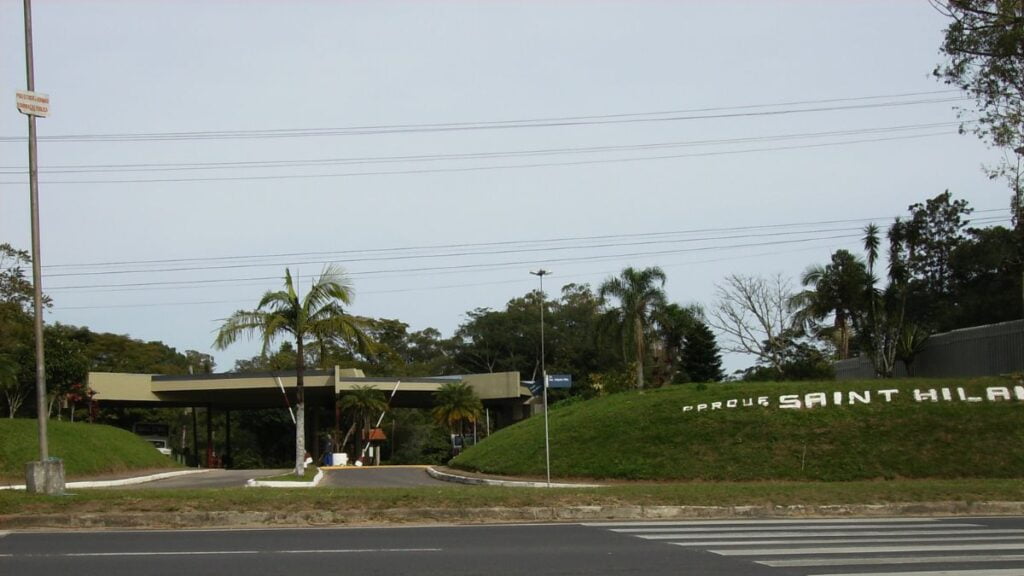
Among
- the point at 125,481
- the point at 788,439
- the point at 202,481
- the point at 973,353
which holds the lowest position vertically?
the point at 202,481

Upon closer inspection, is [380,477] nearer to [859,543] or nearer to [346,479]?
[346,479]

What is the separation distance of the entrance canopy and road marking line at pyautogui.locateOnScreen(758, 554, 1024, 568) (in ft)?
127

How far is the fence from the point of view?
34469 millimetres

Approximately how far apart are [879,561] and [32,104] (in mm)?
15729

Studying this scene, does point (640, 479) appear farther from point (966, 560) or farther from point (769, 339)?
point (769, 339)

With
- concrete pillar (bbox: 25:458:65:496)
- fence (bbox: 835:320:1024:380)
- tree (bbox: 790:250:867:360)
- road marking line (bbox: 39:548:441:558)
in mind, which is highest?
tree (bbox: 790:250:867:360)

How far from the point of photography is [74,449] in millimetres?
35031

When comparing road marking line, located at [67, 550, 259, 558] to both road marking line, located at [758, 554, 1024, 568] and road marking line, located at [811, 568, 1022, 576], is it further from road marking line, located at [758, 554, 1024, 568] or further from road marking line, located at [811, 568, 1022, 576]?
road marking line, located at [811, 568, 1022, 576]

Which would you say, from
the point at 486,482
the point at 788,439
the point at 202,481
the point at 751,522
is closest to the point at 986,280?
the point at 788,439

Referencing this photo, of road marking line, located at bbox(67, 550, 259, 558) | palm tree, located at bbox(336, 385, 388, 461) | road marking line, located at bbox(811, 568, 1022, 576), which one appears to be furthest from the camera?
palm tree, located at bbox(336, 385, 388, 461)

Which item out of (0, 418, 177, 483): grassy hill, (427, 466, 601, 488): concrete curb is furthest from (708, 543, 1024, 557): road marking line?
(0, 418, 177, 483): grassy hill

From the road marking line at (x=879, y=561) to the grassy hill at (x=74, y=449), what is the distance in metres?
25.0

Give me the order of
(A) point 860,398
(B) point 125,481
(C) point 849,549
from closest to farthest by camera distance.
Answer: (C) point 849,549
(A) point 860,398
(B) point 125,481

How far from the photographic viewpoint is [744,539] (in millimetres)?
13062
